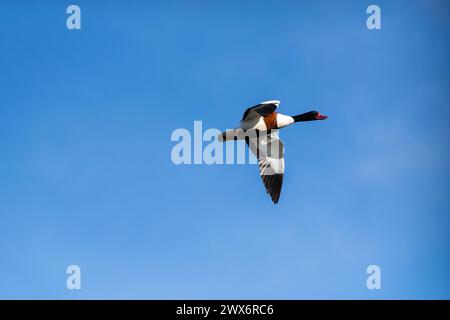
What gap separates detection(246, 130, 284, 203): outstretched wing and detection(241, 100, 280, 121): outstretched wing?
54 cm

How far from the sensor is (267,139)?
6289 mm

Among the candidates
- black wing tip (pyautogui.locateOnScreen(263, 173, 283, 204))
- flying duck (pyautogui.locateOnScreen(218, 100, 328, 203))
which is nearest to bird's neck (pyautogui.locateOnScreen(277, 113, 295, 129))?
flying duck (pyautogui.locateOnScreen(218, 100, 328, 203))

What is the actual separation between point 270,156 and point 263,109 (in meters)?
0.90

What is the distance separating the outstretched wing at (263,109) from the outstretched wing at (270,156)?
0.54 m

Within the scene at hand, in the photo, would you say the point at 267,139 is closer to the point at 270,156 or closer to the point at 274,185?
the point at 270,156

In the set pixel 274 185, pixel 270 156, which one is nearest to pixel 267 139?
pixel 270 156

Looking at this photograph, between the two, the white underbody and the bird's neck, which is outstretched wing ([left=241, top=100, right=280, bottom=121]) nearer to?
the white underbody

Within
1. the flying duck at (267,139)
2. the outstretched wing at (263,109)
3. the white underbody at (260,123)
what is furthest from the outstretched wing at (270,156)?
the outstretched wing at (263,109)

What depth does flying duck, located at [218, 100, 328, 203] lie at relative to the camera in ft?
19.2

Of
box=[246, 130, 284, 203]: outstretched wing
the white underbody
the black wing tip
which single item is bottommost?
the black wing tip
